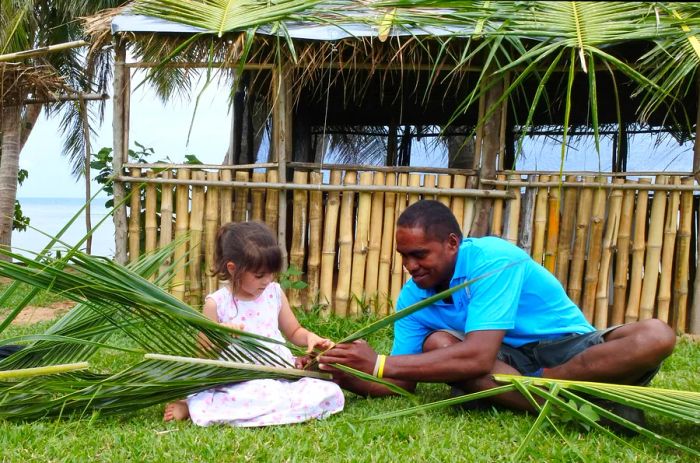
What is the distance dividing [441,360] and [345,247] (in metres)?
3.13

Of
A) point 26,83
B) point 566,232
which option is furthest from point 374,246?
point 26,83

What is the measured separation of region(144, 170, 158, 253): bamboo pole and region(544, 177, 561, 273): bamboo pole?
9.91 feet

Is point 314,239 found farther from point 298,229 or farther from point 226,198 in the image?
point 226,198

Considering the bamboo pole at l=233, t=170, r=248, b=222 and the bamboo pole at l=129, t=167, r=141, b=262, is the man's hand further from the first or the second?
the bamboo pole at l=129, t=167, r=141, b=262

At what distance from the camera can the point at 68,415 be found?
3.07m

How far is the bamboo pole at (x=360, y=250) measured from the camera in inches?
239

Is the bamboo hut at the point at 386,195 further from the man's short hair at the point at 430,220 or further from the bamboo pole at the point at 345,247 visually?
the man's short hair at the point at 430,220

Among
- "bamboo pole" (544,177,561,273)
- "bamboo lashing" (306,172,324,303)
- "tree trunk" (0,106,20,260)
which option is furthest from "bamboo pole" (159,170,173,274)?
"tree trunk" (0,106,20,260)

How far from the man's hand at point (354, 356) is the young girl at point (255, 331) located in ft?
0.43

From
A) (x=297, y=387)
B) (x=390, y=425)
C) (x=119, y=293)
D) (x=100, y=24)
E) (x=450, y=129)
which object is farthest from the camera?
(x=450, y=129)

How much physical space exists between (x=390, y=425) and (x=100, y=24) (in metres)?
4.26

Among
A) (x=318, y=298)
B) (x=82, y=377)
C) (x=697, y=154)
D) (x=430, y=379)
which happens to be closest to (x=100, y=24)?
(x=318, y=298)

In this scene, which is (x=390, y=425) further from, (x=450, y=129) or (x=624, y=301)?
(x=450, y=129)

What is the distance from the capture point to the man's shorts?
3.27 m
